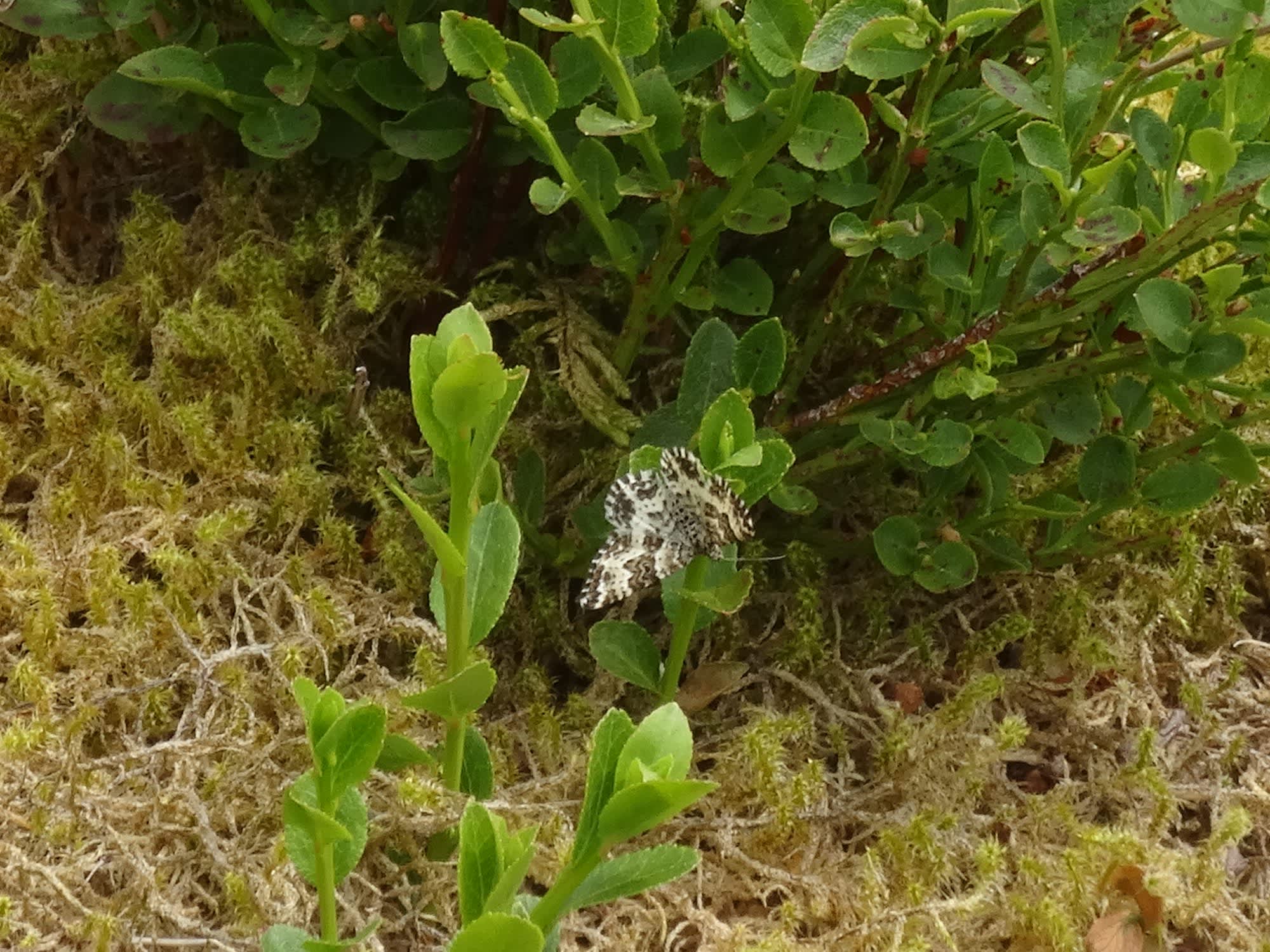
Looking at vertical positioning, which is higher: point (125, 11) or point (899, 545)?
point (125, 11)

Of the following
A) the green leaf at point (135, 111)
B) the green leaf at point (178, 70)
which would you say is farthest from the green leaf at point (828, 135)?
the green leaf at point (135, 111)

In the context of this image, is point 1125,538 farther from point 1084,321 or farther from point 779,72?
point 779,72

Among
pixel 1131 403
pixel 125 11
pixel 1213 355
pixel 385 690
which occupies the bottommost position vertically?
pixel 385 690

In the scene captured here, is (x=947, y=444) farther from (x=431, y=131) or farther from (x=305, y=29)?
(x=305, y=29)

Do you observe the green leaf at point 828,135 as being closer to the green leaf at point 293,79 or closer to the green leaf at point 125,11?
the green leaf at point 293,79

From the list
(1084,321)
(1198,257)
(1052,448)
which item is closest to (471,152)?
(1084,321)

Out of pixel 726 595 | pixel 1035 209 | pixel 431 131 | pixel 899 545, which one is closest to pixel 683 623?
pixel 726 595

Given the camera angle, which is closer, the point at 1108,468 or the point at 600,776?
the point at 600,776
